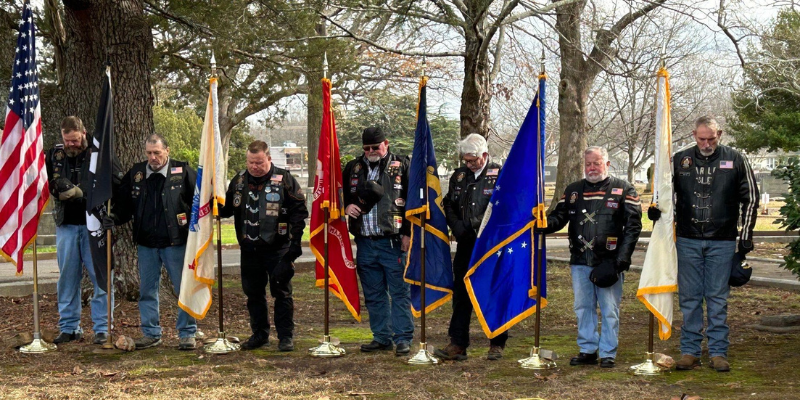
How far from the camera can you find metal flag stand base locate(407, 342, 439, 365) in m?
6.98

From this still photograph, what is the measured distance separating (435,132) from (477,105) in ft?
80.2

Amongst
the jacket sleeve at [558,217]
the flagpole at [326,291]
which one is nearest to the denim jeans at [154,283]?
the flagpole at [326,291]

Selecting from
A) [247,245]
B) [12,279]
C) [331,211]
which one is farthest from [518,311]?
[12,279]

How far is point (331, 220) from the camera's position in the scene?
25.2ft

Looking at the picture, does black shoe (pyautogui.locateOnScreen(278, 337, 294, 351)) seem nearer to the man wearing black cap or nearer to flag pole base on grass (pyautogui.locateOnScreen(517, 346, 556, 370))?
the man wearing black cap

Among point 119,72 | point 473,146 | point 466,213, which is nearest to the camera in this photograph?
point 473,146

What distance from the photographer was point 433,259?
7.37 m

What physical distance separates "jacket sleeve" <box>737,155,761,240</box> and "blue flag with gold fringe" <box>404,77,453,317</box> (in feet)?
7.70

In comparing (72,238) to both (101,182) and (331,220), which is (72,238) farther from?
(331,220)

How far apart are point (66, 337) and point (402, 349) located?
322 centimetres

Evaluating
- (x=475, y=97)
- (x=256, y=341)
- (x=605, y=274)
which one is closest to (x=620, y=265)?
(x=605, y=274)

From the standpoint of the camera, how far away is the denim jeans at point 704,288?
21.8 feet

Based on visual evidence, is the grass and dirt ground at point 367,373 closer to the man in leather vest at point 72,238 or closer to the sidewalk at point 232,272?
the man in leather vest at point 72,238

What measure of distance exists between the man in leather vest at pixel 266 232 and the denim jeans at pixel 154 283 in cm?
60
